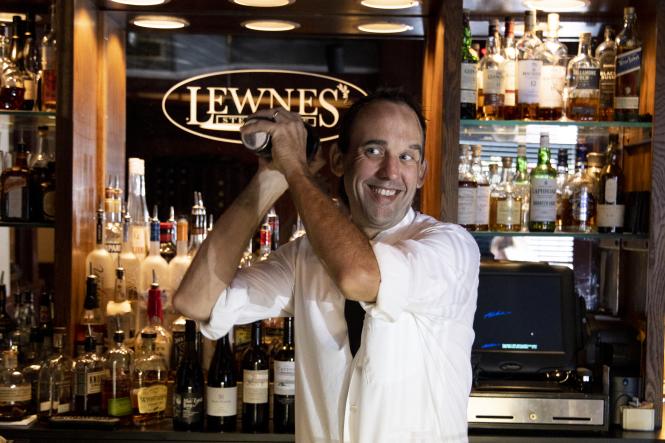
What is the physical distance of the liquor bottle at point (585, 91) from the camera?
3.15 meters

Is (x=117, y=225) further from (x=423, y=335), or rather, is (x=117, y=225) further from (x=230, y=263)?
(x=423, y=335)

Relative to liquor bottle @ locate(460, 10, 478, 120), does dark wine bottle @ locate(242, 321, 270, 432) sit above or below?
below

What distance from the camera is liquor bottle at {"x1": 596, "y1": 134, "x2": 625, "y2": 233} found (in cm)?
314

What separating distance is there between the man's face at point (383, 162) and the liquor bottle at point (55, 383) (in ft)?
5.01

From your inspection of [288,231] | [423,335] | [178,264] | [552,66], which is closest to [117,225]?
[178,264]

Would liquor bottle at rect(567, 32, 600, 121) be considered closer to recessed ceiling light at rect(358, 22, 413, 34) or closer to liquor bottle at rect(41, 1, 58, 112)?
recessed ceiling light at rect(358, 22, 413, 34)

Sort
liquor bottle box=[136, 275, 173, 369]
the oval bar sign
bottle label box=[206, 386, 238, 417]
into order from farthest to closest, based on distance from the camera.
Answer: the oval bar sign, liquor bottle box=[136, 275, 173, 369], bottle label box=[206, 386, 238, 417]

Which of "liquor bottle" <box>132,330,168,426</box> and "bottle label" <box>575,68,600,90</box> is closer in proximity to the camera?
"liquor bottle" <box>132,330,168,426</box>

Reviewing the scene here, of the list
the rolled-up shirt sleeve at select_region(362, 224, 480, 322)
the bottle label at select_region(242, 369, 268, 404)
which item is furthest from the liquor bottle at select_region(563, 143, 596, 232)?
the rolled-up shirt sleeve at select_region(362, 224, 480, 322)

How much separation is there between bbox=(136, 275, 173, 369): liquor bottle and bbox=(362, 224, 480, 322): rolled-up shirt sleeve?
140 cm

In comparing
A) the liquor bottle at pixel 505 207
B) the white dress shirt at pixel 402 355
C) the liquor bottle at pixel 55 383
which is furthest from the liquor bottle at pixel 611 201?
the liquor bottle at pixel 55 383

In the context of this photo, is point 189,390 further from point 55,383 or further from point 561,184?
point 561,184

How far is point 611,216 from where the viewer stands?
3.14 meters

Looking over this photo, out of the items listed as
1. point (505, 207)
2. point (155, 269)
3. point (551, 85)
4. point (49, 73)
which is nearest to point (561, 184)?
point (505, 207)
